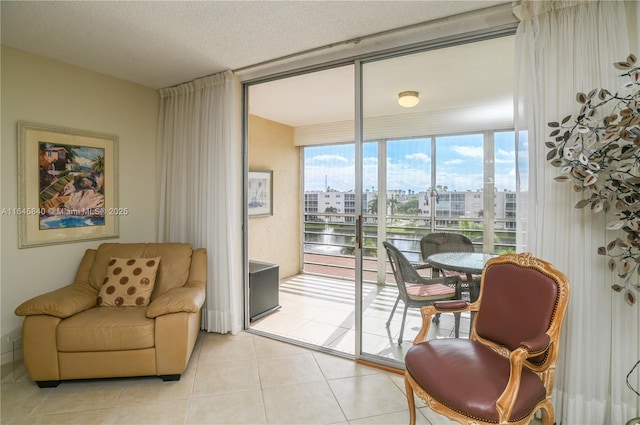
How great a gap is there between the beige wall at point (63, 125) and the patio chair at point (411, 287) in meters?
2.77

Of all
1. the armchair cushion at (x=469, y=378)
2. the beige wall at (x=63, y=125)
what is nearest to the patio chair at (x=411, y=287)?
the armchair cushion at (x=469, y=378)

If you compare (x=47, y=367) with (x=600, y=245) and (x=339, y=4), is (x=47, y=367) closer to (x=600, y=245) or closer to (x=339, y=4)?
(x=339, y=4)

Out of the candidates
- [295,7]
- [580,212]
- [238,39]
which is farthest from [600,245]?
[238,39]

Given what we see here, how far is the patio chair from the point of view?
2538mm

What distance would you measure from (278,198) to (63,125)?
123 inches

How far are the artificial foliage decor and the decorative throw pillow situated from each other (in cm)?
312

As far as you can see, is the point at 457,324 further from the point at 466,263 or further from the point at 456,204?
the point at 456,204

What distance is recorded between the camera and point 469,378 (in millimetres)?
1595

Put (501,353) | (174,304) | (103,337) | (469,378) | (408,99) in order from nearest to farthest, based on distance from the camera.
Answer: (469,378) → (501,353) → (103,337) → (174,304) → (408,99)

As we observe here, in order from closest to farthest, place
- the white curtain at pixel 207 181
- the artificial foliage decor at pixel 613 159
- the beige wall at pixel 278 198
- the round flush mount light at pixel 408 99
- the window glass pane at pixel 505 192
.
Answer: the artificial foliage decor at pixel 613 159
the window glass pane at pixel 505 192
the round flush mount light at pixel 408 99
the white curtain at pixel 207 181
the beige wall at pixel 278 198

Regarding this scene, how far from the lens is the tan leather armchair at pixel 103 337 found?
234 cm

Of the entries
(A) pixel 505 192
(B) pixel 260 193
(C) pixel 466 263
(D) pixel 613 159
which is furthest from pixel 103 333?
(D) pixel 613 159

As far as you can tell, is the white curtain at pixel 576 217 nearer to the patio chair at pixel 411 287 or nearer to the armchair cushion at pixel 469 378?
the armchair cushion at pixel 469 378

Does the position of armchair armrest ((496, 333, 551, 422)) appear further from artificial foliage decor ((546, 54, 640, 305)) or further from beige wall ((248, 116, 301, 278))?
beige wall ((248, 116, 301, 278))
